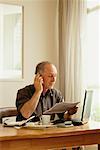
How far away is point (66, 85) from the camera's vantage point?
4227mm

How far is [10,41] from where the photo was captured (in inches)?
167

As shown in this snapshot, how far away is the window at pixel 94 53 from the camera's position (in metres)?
3.99

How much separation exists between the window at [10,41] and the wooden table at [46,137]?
1.79 metres

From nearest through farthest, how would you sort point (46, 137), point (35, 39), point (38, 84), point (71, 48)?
point (46, 137) → point (38, 84) → point (71, 48) → point (35, 39)

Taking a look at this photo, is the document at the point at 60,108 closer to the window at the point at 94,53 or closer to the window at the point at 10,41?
the window at the point at 94,53

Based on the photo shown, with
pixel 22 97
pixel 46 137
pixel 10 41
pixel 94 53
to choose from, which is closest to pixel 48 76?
pixel 22 97

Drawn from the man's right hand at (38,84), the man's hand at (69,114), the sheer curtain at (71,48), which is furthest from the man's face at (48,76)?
the sheer curtain at (71,48)

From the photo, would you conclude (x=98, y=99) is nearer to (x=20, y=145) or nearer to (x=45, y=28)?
(x=45, y=28)

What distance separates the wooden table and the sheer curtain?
1.62 meters

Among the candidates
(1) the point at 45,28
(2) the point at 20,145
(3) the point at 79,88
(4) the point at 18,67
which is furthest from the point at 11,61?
(2) the point at 20,145

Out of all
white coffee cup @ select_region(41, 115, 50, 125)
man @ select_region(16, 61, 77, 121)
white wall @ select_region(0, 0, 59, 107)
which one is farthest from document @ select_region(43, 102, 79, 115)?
white wall @ select_region(0, 0, 59, 107)

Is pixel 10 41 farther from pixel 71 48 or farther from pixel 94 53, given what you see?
pixel 94 53

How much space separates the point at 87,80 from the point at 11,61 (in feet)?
3.35

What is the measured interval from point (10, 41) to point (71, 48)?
80 cm
